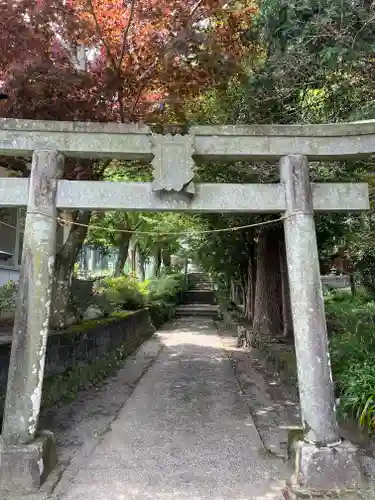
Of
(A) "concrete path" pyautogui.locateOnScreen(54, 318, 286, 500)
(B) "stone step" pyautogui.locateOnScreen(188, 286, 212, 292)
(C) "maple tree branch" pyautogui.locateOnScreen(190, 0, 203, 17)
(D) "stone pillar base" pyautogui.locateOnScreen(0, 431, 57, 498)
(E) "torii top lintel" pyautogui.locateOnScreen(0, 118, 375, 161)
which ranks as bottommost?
(A) "concrete path" pyautogui.locateOnScreen(54, 318, 286, 500)

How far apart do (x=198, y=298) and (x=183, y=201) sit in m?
31.3

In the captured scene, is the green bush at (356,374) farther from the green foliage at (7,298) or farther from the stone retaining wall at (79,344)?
the green foliage at (7,298)

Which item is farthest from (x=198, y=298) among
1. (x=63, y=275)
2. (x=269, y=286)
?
(x=63, y=275)

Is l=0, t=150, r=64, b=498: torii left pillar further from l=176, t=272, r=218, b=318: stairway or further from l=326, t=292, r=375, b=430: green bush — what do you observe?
l=176, t=272, r=218, b=318: stairway

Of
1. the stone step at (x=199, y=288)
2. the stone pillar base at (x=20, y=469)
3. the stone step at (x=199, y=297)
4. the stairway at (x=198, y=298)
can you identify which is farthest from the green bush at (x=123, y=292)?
the stone step at (x=199, y=288)

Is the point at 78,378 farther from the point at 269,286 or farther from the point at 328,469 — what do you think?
Answer: the point at 269,286

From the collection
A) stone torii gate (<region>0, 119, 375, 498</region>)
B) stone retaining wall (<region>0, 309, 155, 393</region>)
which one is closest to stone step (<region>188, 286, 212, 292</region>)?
stone retaining wall (<region>0, 309, 155, 393</region>)

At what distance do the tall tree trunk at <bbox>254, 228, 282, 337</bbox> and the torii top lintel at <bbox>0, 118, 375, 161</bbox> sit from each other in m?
8.02

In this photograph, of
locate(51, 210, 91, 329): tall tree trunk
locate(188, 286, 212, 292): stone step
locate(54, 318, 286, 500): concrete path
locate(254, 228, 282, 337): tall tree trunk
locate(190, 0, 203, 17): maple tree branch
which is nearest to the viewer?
locate(54, 318, 286, 500): concrete path

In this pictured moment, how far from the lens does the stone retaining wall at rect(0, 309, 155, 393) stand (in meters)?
7.08

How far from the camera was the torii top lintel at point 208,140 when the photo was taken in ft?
15.5

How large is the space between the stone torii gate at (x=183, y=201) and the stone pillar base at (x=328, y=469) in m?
0.01

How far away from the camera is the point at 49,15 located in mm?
6793

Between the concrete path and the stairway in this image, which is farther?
the stairway
